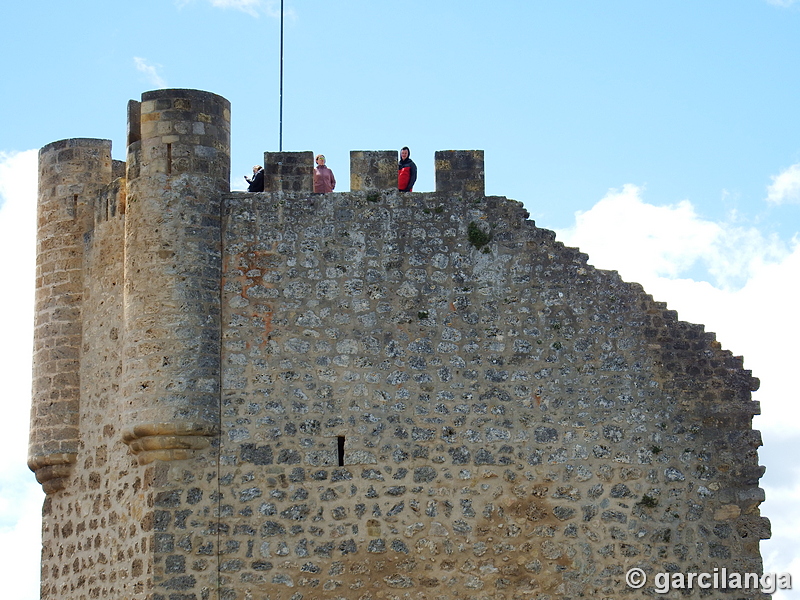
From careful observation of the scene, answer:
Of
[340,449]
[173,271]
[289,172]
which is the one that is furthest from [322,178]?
[340,449]

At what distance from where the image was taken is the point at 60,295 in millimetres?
17922

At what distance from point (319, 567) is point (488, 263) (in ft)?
11.2

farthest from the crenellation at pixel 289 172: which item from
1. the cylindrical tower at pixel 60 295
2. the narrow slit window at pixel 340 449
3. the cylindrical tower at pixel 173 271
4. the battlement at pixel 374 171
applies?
the narrow slit window at pixel 340 449

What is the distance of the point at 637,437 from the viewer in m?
16.2

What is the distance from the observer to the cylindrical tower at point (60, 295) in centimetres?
1764

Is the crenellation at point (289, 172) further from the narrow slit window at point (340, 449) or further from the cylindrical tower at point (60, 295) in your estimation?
the narrow slit window at point (340, 449)

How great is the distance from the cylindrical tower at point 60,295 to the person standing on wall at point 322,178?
8.52 feet

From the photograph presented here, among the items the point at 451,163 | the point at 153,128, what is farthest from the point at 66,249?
the point at 451,163

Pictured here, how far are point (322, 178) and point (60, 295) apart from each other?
126 inches

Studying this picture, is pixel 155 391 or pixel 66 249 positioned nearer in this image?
pixel 155 391

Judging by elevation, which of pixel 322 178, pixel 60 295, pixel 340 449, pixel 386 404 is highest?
pixel 322 178

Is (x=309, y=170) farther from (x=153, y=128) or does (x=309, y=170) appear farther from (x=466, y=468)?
(x=466, y=468)

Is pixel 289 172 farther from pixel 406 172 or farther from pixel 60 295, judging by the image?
pixel 60 295

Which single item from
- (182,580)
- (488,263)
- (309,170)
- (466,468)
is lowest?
(182,580)
